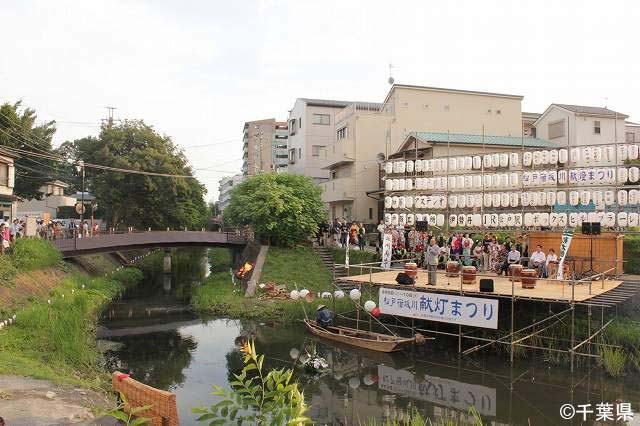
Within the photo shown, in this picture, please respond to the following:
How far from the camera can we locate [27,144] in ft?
138

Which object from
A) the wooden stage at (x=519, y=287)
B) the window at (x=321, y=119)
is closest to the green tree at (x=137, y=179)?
the window at (x=321, y=119)

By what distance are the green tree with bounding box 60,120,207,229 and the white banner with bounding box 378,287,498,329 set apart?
31.9 meters

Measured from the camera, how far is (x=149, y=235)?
3691 cm

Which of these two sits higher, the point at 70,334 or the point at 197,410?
the point at 197,410

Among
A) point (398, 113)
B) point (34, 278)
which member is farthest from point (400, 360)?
point (398, 113)

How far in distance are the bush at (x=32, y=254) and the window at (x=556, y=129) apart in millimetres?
37778

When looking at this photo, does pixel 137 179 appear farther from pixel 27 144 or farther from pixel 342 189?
pixel 342 189

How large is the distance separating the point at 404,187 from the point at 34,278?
20296 millimetres

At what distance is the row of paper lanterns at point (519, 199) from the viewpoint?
1967 cm

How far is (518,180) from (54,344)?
20.0 meters

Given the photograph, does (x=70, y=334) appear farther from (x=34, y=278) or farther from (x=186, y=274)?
(x=186, y=274)

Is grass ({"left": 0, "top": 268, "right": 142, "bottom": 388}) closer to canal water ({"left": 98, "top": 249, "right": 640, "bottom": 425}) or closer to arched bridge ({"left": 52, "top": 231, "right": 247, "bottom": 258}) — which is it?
canal water ({"left": 98, "top": 249, "right": 640, "bottom": 425})

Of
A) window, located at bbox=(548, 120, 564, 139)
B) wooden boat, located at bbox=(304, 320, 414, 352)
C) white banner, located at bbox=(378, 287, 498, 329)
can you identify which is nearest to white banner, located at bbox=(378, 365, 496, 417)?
wooden boat, located at bbox=(304, 320, 414, 352)

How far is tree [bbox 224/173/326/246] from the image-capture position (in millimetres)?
33500
